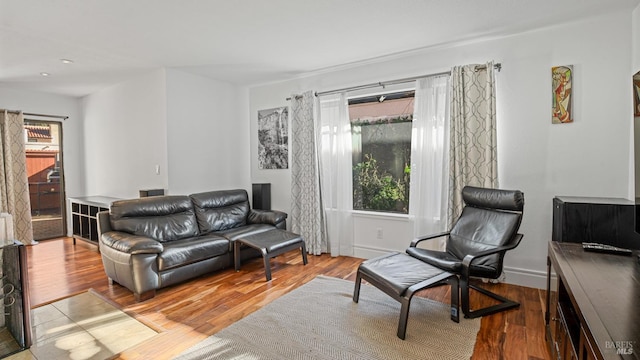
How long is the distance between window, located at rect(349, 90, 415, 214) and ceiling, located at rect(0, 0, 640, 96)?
0.62 meters

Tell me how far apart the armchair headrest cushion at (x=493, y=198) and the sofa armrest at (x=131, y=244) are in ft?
9.97

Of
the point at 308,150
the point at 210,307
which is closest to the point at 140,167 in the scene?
the point at 308,150

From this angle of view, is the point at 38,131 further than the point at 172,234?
Yes

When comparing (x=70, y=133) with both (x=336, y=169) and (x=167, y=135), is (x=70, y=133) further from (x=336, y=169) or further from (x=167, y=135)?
(x=336, y=169)

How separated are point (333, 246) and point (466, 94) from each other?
8.10 ft

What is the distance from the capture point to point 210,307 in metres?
2.75

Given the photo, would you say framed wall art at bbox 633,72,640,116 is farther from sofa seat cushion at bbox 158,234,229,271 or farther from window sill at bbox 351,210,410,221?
sofa seat cushion at bbox 158,234,229,271

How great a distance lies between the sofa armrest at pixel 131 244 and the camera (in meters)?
2.91

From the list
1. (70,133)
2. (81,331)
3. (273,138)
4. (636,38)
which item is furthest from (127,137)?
(636,38)

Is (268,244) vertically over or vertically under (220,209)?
under

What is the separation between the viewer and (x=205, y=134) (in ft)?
15.3

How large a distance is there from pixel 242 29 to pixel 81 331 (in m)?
2.85

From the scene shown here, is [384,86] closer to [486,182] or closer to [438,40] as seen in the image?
[438,40]

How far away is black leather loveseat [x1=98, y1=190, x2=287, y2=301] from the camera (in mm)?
2941
